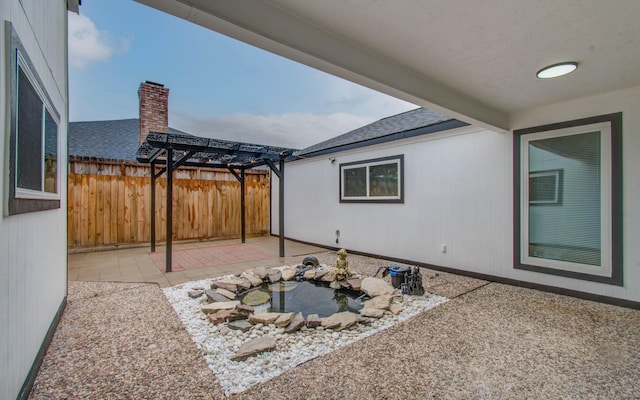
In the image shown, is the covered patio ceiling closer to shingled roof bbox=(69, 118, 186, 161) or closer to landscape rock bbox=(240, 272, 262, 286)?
landscape rock bbox=(240, 272, 262, 286)

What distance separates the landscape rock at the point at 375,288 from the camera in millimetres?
3693

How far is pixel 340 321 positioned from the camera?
9.29 feet

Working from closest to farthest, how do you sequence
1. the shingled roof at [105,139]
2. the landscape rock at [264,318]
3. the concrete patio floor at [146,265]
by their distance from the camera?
the landscape rock at [264,318], the concrete patio floor at [146,265], the shingled roof at [105,139]

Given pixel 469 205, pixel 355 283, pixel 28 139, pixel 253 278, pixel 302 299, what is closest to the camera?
pixel 28 139

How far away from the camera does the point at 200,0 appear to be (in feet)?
5.20

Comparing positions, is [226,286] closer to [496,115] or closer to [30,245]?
[30,245]

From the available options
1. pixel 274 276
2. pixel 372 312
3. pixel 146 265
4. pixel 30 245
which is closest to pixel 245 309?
pixel 274 276

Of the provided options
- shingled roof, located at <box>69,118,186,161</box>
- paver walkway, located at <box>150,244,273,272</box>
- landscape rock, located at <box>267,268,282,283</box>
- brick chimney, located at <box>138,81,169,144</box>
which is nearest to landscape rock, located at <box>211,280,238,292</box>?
landscape rock, located at <box>267,268,282,283</box>

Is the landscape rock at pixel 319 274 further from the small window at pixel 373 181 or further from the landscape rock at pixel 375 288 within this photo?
the small window at pixel 373 181

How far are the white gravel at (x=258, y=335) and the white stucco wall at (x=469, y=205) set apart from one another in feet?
5.51

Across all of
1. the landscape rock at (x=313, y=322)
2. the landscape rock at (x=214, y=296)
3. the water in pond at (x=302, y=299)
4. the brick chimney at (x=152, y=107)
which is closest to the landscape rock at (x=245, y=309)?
the water in pond at (x=302, y=299)

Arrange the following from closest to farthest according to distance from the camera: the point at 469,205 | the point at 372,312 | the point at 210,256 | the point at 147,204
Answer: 1. the point at 372,312
2. the point at 469,205
3. the point at 210,256
4. the point at 147,204

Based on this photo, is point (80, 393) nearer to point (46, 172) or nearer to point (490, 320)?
point (46, 172)

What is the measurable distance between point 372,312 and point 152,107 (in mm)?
8394
